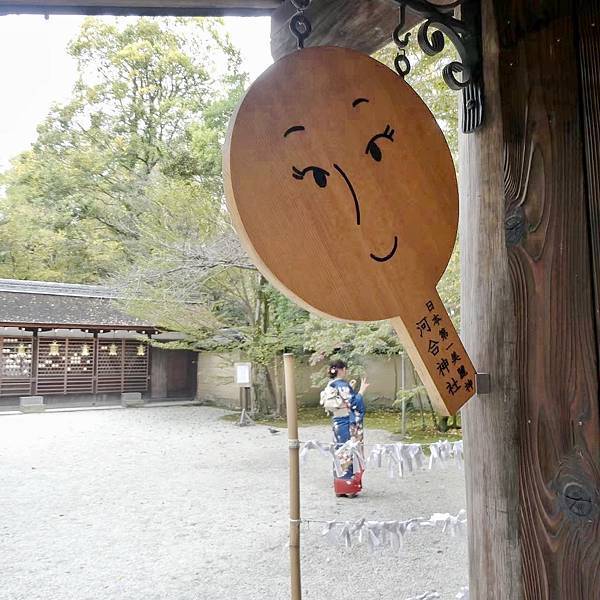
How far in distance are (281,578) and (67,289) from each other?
13.0 m

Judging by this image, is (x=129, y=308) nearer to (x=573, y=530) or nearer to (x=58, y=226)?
(x=58, y=226)

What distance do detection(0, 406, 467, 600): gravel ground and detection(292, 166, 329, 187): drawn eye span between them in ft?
9.54

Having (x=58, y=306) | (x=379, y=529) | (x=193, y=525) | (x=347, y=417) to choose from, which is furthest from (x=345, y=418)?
(x=58, y=306)

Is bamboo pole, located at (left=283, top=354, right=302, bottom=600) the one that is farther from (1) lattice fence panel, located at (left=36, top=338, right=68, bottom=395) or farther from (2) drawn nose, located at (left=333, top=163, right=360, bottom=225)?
(1) lattice fence panel, located at (left=36, top=338, right=68, bottom=395)

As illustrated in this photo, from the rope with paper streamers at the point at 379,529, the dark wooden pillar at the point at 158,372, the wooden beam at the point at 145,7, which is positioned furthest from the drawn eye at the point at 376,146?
the dark wooden pillar at the point at 158,372

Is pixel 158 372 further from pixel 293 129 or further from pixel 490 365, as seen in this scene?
pixel 293 129

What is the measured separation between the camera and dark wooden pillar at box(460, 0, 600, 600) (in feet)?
2.42

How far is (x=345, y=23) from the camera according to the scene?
109 centimetres

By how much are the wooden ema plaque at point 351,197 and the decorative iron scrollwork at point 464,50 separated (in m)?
0.12

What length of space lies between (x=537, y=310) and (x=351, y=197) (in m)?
0.35

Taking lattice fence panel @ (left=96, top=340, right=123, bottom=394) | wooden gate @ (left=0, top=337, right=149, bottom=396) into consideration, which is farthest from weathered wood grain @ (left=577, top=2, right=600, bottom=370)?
lattice fence panel @ (left=96, top=340, right=123, bottom=394)

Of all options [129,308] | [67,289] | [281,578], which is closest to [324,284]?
[281,578]

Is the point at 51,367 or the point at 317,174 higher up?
the point at 317,174

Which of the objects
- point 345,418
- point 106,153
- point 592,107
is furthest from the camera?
point 106,153
